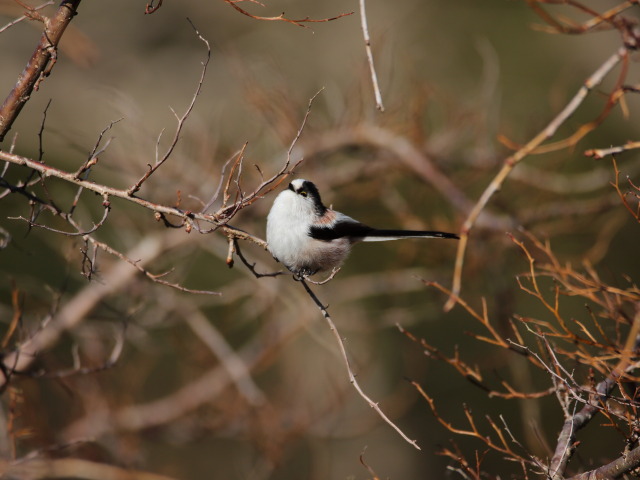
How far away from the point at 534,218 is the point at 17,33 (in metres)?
8.81

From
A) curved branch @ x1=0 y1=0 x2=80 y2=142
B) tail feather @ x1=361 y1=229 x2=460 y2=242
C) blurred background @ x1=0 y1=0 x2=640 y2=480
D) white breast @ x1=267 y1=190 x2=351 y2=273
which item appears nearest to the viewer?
curved branch @ x1=0 y1=0 x2=80 y2=142

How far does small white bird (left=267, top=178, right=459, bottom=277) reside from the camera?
3.59m

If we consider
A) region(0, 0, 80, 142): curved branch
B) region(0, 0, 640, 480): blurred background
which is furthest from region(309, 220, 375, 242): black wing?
region(0, 0, 80, 142): curved branch

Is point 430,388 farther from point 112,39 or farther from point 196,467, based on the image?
point 112,39

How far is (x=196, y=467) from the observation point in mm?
9750

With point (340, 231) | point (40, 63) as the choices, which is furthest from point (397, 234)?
point (40, 63)

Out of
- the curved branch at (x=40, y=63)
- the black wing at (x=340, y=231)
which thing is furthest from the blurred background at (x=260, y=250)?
the curved branch at (x=40, y=63)

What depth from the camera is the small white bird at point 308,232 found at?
3.59 meters

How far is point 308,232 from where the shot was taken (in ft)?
12.1

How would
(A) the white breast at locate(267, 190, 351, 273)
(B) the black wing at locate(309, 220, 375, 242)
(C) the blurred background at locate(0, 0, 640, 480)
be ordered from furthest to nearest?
(C) the blurred background at locate(0, 0, 640, 480) → (B) the black wing at locate(309, 220, 375, 242) → (A) the white breast at locate(267, 190, 351, 273)

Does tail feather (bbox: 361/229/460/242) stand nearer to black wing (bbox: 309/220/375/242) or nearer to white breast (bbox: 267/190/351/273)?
black wing (bbox: 309/220/375/242)

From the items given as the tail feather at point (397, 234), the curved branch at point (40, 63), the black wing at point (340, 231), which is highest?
the curved branch at point (40, 63)

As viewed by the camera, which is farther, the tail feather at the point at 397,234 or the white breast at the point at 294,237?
the white breast at the point at 294,237

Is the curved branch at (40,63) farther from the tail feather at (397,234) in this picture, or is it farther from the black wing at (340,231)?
the tail feather at (397,234)
